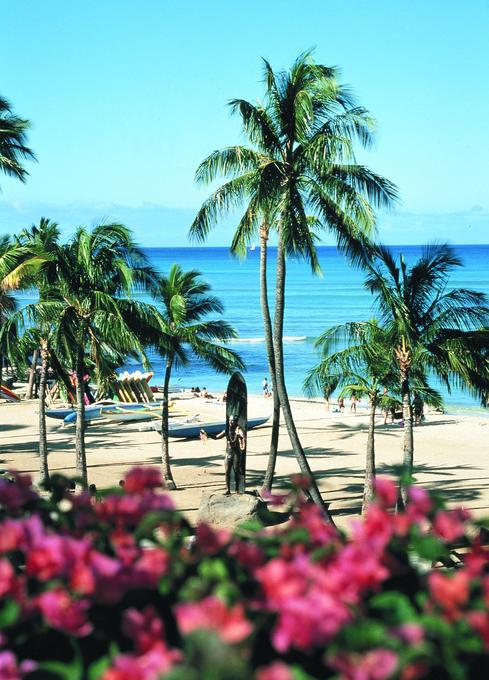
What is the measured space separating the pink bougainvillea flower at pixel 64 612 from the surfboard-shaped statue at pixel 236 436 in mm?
15575

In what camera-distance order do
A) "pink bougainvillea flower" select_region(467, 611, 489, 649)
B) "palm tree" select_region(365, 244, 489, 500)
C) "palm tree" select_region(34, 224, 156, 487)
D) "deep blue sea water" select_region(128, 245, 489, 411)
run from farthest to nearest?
"deep blue sea water" select_region(128, 245, 489, 411) → "palm tree" select_region(34, 224, 156, 487) → "palm tree" select_region(365, 244, 489, 500) → "pink bougainvillea flower" select_region(467, 611, 489, 649)

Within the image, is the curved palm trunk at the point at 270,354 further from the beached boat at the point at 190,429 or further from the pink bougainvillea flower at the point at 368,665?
the pink bougainvillea flower at the point at 368,665

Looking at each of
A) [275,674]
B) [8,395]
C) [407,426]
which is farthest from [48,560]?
[8,395]

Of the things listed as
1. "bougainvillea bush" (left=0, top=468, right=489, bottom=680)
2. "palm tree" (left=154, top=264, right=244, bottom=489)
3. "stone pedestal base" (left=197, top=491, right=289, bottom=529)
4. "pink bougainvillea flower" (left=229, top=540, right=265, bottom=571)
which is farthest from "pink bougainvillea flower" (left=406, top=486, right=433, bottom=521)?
"palm tree" (left=154, top=264, right=244, bottom=489)

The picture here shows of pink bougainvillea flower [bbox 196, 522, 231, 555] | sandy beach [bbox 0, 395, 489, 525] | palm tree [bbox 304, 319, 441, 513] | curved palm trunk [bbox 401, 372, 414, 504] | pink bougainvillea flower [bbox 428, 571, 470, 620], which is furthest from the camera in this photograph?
sandy beach [bbox 0, 395, 489, 525]

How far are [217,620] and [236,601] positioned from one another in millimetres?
280

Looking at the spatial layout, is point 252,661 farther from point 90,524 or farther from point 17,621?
point 90,524

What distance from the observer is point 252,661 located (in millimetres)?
2521

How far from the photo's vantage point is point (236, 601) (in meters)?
2.58

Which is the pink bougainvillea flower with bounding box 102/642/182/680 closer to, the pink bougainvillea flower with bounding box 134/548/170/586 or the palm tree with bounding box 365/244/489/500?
the pink bougainvillea flower with bounding box 134/548/170/586

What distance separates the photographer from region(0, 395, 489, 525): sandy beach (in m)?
22.7

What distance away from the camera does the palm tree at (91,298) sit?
19.6 meters

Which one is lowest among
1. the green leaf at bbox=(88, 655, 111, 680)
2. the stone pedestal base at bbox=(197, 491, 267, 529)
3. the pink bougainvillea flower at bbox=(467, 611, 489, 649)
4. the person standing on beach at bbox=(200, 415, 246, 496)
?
the stone pedestal base at bbox=(197, 491, 267, 529)

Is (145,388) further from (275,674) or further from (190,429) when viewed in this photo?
(275,674)
